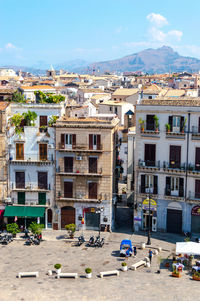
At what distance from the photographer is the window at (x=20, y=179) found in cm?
4938

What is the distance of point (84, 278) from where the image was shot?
36.1 meters

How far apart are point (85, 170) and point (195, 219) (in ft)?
43.9

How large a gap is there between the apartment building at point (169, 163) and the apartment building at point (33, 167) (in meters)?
10.2

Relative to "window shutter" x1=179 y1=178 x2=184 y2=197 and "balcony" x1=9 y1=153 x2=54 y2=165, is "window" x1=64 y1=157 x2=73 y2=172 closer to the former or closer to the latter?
"balcony" x1=9 y1=153 x2=54 y2=165

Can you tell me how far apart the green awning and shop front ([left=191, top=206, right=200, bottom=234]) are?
673 inches

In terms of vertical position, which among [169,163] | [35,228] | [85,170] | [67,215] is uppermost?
[169,163]

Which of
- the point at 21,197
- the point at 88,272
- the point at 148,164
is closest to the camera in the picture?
the point at 88,272

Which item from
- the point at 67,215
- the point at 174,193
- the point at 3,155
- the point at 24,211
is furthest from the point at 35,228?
the point at 174,193

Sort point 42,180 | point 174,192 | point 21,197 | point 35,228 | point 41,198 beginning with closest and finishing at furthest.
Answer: point 35,228 → point 174,192 → point 42,180 → point 41,198 → point 21,197

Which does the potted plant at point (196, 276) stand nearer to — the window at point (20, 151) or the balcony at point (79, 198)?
the balcony at point (79, 198)

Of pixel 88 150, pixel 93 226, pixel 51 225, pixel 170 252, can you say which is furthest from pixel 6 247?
pixel 170 252

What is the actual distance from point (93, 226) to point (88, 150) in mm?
9135

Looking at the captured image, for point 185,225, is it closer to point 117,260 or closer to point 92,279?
point 117,260

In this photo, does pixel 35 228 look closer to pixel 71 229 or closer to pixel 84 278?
pixel 71 229
